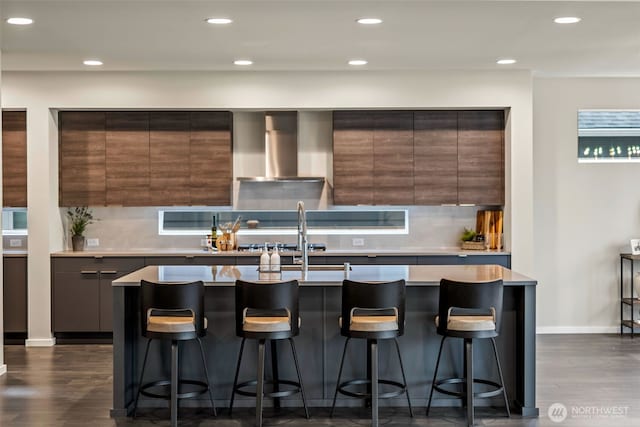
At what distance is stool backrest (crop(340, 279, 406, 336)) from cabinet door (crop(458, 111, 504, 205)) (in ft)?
11.2

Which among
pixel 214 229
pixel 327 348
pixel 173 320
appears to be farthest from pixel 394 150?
pixel 173 320

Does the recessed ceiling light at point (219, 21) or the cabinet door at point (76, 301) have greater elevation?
the recessed ceiling light at point (219, 21)

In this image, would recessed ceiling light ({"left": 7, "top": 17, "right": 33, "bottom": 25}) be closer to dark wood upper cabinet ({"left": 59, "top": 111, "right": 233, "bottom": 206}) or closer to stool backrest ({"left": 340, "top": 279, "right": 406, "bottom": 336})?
dark wood upper cabinet ({"left": 59, "top": 111, "right": 233, "bottom": 206})

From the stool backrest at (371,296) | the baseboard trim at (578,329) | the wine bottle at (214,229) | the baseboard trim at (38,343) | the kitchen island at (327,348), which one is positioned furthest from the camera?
the baseboard trim at (578,329)

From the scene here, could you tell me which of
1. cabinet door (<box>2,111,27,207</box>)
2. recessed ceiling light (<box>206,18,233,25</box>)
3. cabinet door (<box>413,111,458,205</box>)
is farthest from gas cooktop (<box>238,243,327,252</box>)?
recessed ceiling light (<box>206,18,233,25</box>)

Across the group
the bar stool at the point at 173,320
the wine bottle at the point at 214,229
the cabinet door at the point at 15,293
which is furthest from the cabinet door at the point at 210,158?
the bar stool at the point at 173,320

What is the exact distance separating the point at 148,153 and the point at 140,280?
3.18 metres

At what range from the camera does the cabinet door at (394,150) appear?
8117 mm

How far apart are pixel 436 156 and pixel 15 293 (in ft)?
15.0

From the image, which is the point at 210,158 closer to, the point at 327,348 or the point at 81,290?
the point at 81,290

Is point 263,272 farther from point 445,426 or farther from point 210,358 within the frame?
point 445,426

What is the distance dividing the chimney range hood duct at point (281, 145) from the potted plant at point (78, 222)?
1.74m

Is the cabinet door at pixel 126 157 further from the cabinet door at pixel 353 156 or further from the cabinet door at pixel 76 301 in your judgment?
the cabinet door at pixel 353 156

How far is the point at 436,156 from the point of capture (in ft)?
26.6
